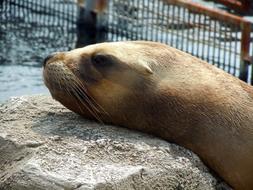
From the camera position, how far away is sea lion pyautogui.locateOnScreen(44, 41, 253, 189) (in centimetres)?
565

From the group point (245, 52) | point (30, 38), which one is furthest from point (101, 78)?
point (30, 38)

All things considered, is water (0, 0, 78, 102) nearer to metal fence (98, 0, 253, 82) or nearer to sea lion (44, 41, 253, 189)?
metal fence (98, 0, 253, 82)

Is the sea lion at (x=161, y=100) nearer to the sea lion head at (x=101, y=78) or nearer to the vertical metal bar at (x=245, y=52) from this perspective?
the sea lion head at (x=101, y=78)

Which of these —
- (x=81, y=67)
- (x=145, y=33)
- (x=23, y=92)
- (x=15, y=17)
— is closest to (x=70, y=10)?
(x=15, y=17)

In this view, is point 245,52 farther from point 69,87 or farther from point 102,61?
point 69,87

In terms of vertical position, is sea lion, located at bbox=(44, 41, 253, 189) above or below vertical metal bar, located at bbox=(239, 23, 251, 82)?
above

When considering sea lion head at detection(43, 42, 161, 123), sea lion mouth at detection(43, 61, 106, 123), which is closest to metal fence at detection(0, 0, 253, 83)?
sea lion head at detection(43, 42, 161, 123)

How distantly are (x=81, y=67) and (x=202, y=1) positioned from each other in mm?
7825

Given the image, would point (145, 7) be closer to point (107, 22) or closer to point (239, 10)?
point (107, 22)

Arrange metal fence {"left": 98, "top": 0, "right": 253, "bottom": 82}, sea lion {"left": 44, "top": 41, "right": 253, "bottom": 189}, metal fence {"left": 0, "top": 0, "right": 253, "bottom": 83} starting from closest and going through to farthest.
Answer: sea lion {"left": 44, "top": 41, "right": 253, "bottom": 189}, metal fence {"left": 98, "top": 0, "right": 253, "bottom": 82}, metal fence {"left": 0, "top": 0, "right": 253, "bottom": 83}

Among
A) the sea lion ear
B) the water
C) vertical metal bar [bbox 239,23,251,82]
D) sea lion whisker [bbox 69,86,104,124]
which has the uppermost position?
the sea lion ear

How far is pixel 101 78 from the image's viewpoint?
226 inches

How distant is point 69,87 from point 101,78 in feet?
0.67

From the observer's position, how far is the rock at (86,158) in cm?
506
